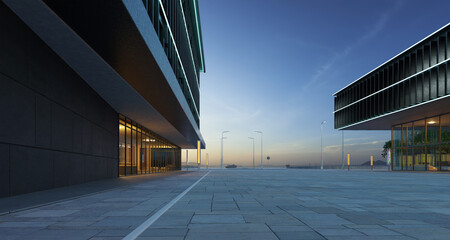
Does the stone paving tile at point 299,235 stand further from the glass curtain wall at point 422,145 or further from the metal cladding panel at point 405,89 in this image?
the glass curtain wall at point 422,145

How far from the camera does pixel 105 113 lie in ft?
73.4

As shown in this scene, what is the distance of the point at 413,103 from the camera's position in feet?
132

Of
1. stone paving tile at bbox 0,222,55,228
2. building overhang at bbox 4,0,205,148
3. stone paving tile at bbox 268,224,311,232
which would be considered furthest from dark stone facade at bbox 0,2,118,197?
stone paving tile at bbox 268,224,311,232

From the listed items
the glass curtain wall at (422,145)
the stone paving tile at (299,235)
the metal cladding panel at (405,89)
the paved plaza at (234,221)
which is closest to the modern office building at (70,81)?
the paved plaza at (234,221)

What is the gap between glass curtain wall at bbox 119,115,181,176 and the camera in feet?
90.6

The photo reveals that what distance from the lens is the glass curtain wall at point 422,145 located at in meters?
43.0

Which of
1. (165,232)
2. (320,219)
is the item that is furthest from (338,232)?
(165,232)

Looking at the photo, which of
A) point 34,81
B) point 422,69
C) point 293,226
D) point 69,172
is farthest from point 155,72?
point 422,69

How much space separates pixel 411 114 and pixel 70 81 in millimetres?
41638

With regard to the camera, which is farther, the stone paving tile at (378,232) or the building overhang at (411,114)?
the building overhang at (411,114)

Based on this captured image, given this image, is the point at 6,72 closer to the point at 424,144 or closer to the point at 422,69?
the point at 422,69

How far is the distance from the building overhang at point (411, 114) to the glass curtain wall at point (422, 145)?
47.5 inches

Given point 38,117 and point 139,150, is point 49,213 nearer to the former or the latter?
point 38,117

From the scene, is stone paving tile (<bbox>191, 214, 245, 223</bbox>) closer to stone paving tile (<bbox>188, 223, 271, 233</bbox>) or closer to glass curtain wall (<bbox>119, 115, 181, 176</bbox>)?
stone paving tile (<bbox>188, 223, 271, 233</bbox>)
